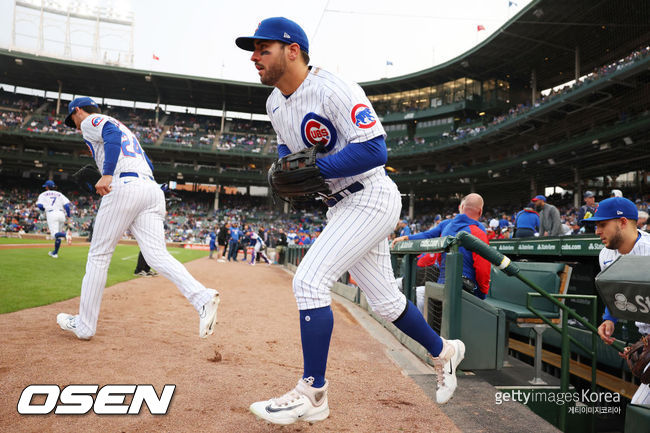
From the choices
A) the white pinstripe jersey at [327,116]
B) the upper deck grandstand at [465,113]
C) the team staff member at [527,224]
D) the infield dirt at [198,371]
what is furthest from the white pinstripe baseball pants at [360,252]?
the upper deck grandstand at [465,113]

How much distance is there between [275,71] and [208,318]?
1899mm

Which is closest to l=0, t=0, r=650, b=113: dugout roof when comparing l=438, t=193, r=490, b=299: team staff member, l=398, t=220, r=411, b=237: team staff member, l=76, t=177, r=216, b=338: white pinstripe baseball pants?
l=398, t=220, r=411, b=237: team staff member

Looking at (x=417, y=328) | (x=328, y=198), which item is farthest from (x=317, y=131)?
(x=417, y=328)

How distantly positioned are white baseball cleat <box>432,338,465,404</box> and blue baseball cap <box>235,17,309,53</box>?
6.09ft

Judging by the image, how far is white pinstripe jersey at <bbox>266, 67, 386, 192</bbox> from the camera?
75.0 inches

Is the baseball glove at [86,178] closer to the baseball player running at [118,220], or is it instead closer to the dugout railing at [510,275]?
the baseball player running at [118,220]

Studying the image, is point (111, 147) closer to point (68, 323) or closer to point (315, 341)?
point (68, 323)

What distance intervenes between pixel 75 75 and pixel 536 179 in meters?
41.3

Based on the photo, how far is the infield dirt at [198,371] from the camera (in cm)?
191

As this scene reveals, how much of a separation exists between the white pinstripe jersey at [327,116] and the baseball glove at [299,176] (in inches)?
3.8

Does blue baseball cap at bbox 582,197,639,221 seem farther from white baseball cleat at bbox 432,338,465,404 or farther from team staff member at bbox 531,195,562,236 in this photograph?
team staff member at bbox 531,195,562,236

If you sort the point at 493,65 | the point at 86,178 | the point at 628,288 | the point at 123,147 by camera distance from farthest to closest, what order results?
1. the point at 493,65
2. the point at 86,178
3. the point at 123,147
4. the point at 628,288

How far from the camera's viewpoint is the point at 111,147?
315cm

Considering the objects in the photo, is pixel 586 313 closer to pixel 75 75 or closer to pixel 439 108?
pixel 439 108
